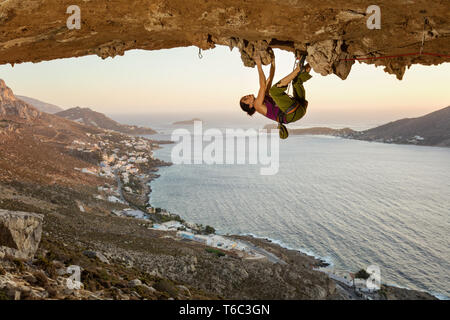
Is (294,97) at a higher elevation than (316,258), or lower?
higher

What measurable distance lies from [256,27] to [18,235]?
8.12 m

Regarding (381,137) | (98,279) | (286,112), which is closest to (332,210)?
(98,279)

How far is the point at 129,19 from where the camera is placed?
341cm

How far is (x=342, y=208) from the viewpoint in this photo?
115 ft

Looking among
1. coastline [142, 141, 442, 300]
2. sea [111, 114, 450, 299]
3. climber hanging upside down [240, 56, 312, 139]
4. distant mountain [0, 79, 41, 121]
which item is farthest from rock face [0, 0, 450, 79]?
distant mountain [0, 79, 41, 121]

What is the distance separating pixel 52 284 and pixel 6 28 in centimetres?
485

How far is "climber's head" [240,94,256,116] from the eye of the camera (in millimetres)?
3791

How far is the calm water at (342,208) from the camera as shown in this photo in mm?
23047

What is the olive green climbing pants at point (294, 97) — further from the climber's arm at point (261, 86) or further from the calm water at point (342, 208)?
the calm water at point (342, 208)

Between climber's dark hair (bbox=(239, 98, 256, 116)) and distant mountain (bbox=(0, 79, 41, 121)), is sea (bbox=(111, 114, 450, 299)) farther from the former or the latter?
distant mountain (bbox=(0, 79, 41, 121))

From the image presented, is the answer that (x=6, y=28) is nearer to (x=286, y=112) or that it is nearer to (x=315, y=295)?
(x=286, y=112)

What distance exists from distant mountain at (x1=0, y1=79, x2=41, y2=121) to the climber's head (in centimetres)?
5819

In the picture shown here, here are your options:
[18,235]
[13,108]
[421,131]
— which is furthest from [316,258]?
[421,131]

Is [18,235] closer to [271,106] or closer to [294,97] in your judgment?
[271,106]
